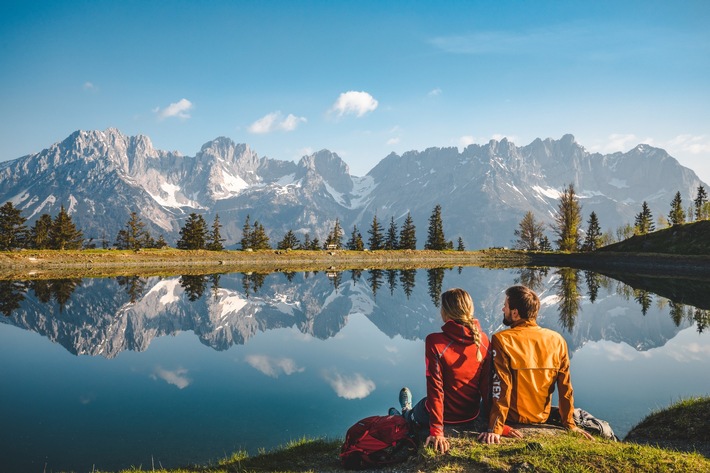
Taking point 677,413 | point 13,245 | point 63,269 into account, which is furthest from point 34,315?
point 13,245

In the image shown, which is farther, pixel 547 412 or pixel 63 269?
pixel 63 269

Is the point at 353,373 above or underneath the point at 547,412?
underneath

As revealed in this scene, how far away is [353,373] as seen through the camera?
55.4 ft

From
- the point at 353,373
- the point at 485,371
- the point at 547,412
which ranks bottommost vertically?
the point at 353,373

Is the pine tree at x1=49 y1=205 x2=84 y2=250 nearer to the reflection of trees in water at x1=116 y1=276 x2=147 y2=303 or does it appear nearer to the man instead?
the reflection of trees in water at x1=116 y1=276 x2=147 y2=303

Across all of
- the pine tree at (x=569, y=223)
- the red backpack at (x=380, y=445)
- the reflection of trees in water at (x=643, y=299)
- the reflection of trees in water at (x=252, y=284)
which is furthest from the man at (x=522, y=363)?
the pine tree at (x=569, y=223)

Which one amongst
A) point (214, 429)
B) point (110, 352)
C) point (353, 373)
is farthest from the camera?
point (110, 352)

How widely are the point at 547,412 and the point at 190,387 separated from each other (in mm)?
12296

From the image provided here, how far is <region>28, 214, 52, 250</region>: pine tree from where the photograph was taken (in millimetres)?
77000

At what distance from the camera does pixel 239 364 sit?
59.7 ft

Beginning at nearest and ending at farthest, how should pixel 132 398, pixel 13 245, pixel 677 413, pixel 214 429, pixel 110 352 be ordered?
pixel 677 413
pixel 214 429
pixel 132 398
pixel 110 352
pixel 13 245

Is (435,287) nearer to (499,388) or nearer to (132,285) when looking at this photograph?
(132,285)

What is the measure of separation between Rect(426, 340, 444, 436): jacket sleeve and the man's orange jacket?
2.59ft

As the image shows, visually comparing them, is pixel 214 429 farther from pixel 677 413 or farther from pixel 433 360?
pixel 677 413
